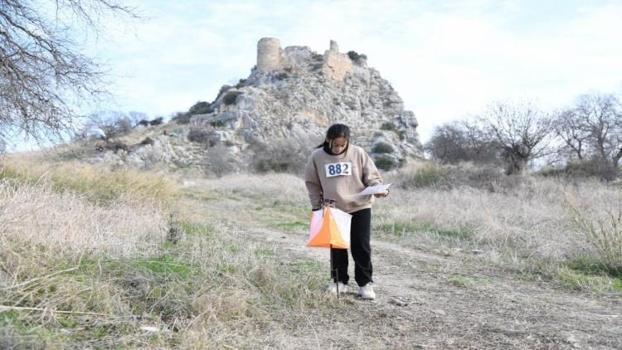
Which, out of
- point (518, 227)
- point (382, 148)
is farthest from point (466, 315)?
point (382, 148)

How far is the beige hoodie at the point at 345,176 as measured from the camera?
15.5 feet

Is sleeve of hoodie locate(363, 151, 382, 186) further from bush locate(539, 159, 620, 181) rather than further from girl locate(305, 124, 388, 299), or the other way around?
bush locate(539, 159, 620, 181)

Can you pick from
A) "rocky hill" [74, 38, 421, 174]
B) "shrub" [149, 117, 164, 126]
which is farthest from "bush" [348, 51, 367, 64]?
"shrub" [149, 117, 164, 126]

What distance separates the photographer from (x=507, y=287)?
17.7 feet

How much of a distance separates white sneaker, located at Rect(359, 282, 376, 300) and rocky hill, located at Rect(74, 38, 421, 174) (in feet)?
102

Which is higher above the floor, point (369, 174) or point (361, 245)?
point (369, 174)

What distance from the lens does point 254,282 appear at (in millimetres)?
4453

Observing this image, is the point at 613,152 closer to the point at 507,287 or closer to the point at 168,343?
the point at 507,287

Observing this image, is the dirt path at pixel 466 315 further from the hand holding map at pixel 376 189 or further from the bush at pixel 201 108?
the bush at pixel 201 108

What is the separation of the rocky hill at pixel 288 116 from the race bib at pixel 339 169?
3107 centimetres

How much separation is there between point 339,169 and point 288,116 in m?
56.8

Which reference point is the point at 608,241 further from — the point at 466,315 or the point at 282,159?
the point at 282,159

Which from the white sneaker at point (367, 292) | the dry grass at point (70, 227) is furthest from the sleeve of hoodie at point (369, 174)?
the dry grass at point (70, 227)

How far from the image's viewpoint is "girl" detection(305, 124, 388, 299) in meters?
4.73
